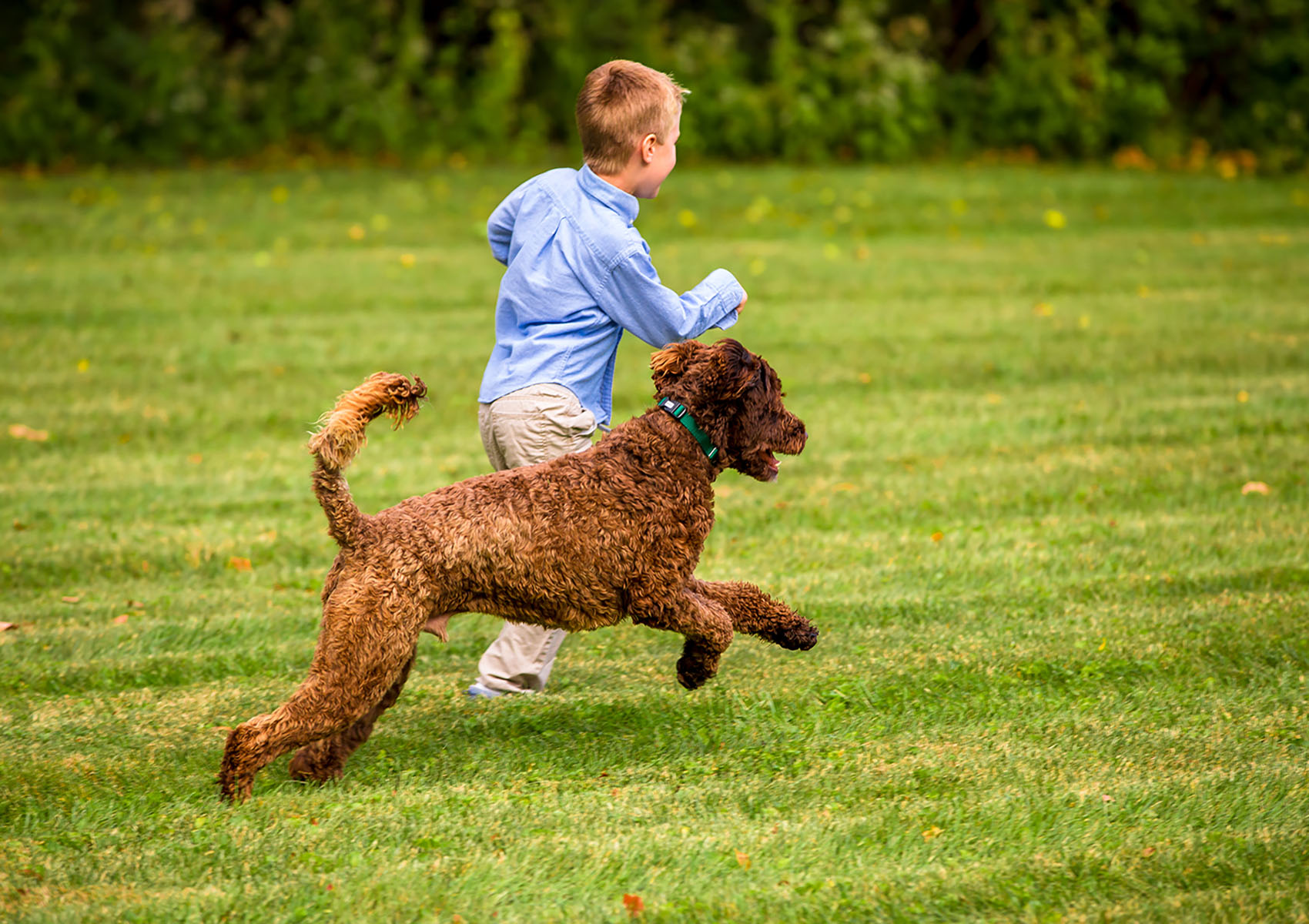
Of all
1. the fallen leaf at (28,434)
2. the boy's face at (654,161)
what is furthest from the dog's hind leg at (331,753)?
the fallen leaf at (28,434)

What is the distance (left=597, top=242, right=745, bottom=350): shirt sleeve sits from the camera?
Result: 4.26 metres

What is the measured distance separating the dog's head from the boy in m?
0.29

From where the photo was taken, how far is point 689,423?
158 inches

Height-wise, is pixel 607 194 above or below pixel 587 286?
above

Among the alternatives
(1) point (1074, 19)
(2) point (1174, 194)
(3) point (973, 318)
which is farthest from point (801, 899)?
(1) point (1074, 19)

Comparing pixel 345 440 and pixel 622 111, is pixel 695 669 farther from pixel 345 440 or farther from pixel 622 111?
pixel 622 111

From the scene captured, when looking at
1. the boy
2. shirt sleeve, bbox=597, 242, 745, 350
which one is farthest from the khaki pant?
shirt sleeve, bbox=597, 242, 745, 350

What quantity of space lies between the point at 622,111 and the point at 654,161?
0.60 feet

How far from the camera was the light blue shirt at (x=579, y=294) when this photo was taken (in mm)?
4281

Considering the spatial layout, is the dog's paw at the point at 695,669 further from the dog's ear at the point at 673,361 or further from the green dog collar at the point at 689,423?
the dog's ear at the point at 673,361

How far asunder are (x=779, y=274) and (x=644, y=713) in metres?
9.11

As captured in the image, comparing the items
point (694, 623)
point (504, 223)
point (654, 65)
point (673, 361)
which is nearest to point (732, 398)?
point (673, 361)

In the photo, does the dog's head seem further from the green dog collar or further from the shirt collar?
the shirt collar

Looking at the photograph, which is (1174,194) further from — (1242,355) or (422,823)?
(422,823)
